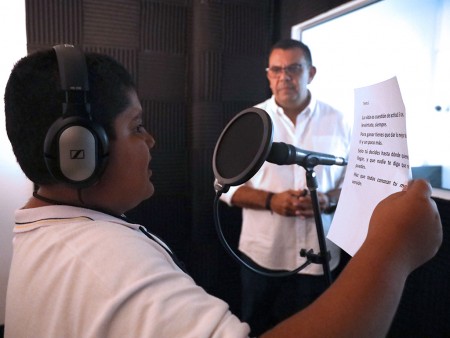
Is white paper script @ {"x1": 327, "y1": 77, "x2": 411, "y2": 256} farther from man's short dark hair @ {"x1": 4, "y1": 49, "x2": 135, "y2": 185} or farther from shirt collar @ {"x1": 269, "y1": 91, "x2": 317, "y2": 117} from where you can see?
shirt collar @ {"x1": 269, "y1": 91, "x2": 317, "y2": 117}

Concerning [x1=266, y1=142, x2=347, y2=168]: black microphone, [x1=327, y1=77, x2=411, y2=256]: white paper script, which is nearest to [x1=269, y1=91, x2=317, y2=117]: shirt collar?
[x1=266, y1=142, x2=347, y2=168]: black microphone

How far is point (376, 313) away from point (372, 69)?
1.22 metres

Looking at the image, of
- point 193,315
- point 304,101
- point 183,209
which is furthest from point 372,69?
point 193,315

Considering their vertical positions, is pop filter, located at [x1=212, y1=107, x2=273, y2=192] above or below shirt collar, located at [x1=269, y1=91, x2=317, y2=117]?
below

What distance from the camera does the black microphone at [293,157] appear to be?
688mm

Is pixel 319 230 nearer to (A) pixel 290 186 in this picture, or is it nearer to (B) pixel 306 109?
(A) pixel 290 186

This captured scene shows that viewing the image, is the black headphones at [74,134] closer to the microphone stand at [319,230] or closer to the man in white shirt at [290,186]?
the microphone stand at [319,230]

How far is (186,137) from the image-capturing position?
1.96 meters

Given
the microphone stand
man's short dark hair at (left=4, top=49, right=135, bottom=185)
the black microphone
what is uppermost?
man's short dark hair at (left=4, top=49, right=135, bottom=185)

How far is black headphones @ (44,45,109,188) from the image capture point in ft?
1.81

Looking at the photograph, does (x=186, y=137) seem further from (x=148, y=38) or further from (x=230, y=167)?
(x=230, y=167)

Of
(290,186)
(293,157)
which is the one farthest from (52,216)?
(290,186)

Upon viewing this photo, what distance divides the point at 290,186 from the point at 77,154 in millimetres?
1079

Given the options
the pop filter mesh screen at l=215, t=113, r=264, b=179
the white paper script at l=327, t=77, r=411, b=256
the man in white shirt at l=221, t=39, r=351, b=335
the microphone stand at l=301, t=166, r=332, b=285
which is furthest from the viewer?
the man in white shirt at l=221, t=39, r=351, b=335
